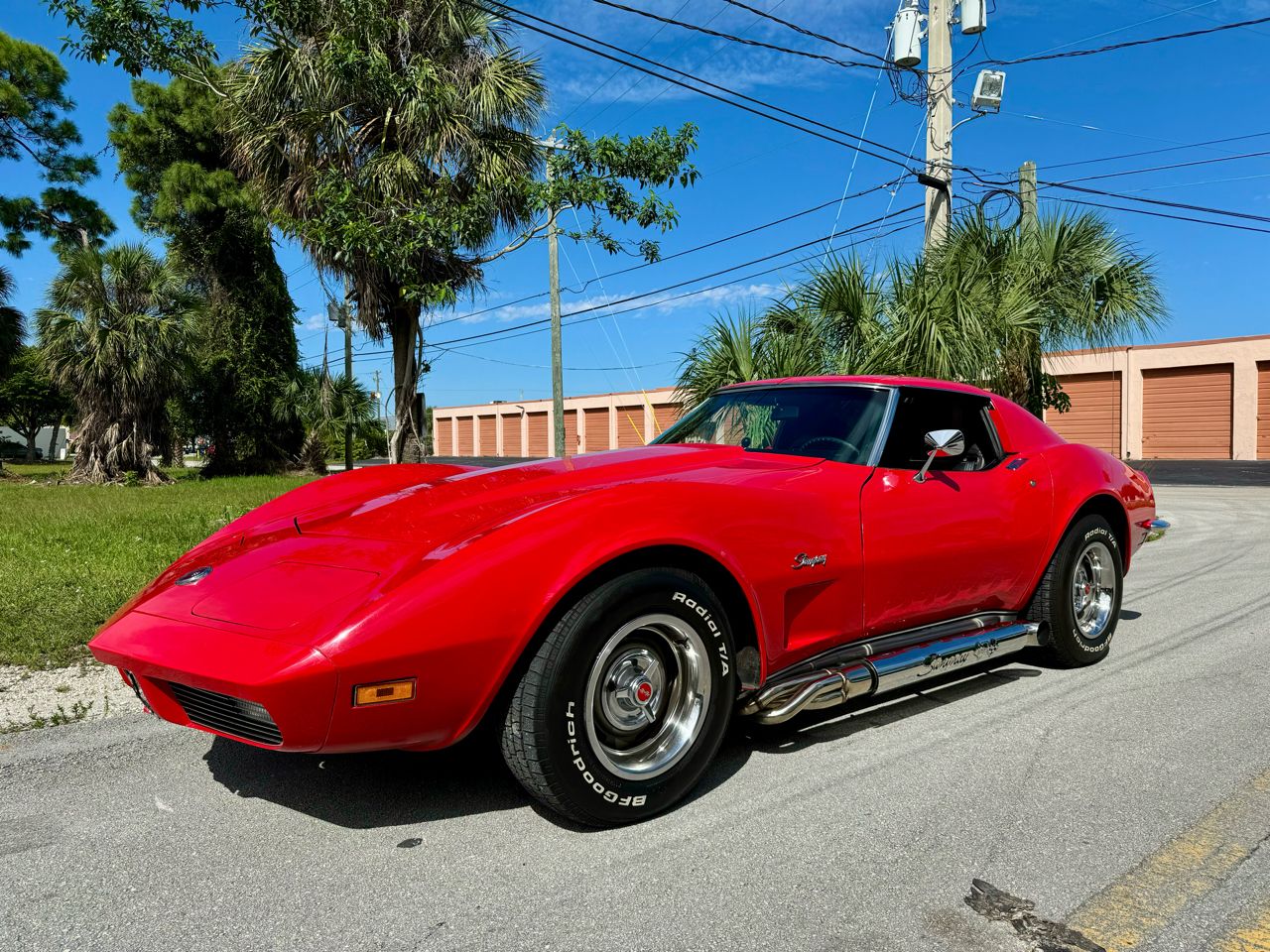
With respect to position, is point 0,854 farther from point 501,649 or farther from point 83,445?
point 83,445

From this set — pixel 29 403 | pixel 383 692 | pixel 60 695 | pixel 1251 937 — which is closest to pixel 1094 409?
pixel 1251 937

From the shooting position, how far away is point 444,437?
67.3 metres

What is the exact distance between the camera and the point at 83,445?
67.8ft

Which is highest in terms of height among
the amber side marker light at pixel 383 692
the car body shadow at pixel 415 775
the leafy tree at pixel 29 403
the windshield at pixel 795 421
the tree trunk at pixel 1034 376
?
the leafy tree at pixel 29 403

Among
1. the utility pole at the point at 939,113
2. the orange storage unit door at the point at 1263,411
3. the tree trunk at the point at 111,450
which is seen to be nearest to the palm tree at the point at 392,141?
the utility pole at the point at 939,113

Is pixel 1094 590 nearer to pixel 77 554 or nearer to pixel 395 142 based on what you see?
pixel 77 554

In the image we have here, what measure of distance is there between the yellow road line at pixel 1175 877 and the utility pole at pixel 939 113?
10.2 metres

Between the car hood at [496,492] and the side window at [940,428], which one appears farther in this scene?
the side window at [940,428]

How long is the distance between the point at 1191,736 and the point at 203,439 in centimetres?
2822

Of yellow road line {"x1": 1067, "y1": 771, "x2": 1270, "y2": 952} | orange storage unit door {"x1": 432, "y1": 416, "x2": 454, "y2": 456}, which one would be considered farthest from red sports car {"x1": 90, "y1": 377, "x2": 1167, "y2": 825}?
orange storage unit door {"x1": 432, "y1": 416, "x2": 454, "y2": 456}

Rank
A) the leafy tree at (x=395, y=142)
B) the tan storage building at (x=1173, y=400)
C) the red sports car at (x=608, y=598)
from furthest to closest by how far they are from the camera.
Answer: the tan storage building at (x=1173, y=400), the leafy tree at (x=395, y=142), the red sports car at (x=608, y=598)

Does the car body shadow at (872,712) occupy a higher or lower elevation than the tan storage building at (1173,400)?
lower

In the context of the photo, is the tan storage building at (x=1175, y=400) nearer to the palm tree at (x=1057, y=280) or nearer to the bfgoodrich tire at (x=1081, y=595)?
the palm tree at (x=1057, y=280)

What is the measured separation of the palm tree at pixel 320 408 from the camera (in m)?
22.9
